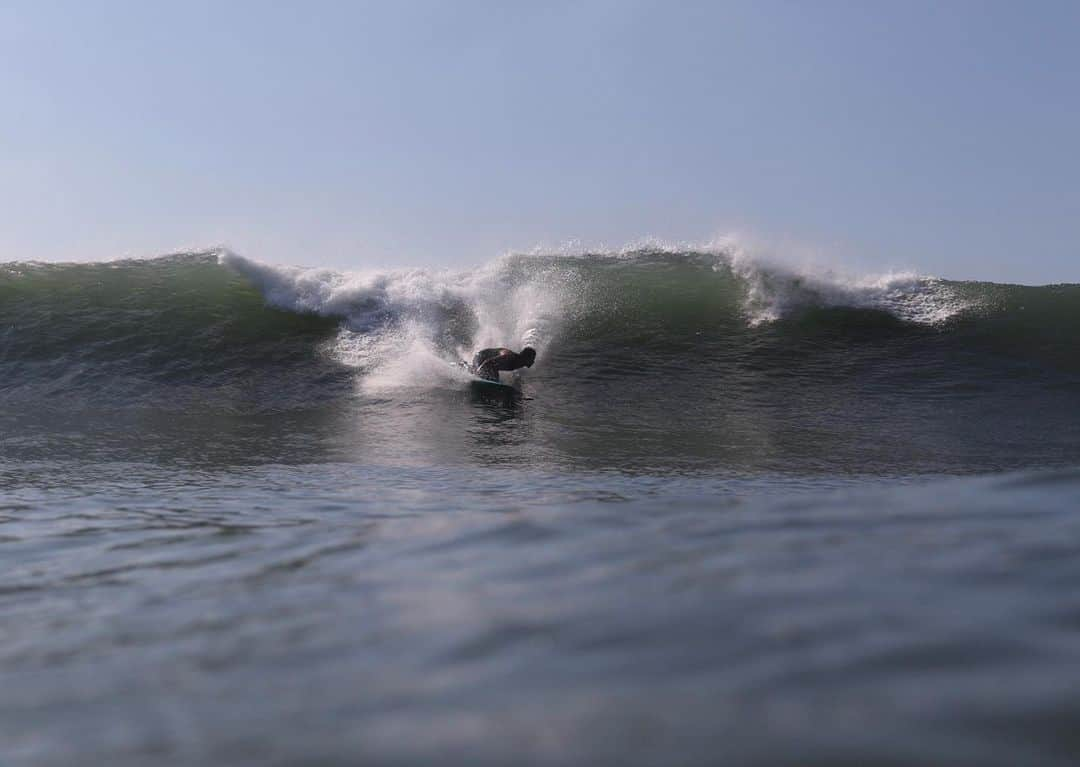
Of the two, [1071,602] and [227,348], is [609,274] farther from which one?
[1071,602]

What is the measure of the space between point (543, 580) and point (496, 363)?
972cm

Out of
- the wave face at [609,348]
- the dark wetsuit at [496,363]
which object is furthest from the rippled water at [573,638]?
the dark wetsuit at [496,363]

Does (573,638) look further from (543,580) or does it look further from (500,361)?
(500,361)

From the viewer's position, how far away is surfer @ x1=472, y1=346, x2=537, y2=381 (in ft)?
40.1

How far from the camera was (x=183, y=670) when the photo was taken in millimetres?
2049

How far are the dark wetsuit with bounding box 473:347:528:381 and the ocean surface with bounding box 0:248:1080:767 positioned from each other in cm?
86

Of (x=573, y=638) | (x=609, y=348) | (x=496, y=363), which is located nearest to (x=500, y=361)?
(x=496, y=363)

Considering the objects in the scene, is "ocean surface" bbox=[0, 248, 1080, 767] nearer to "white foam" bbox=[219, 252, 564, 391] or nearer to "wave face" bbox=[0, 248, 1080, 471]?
"wave face" bbox=[0, 248, 1080, 471]

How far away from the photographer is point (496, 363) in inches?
483

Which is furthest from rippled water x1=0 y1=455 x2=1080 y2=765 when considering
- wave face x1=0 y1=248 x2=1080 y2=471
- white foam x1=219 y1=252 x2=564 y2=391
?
white foam x1=219 y1=252 x2=564 y2=391

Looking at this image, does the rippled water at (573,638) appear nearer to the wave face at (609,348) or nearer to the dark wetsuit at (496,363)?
the wave face at (609,348)

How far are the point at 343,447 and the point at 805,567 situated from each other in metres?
6.52

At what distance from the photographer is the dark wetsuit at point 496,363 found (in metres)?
12.2

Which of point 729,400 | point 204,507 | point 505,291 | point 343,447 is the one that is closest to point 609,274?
point 505,291
